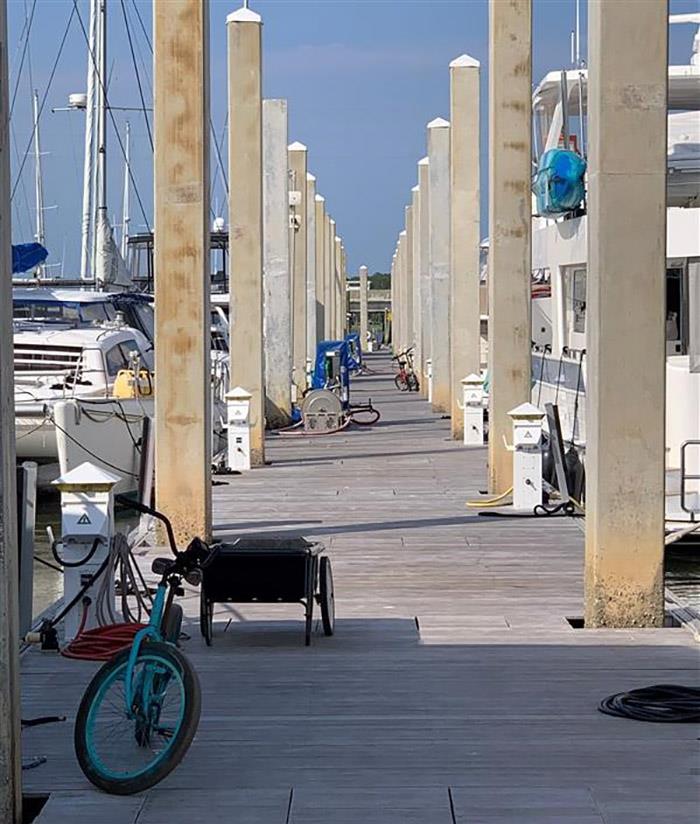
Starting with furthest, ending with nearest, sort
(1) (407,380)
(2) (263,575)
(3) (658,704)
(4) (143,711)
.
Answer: (1) (407,380) < (2) (263,575) < (3) (658,704) < (4) (143,711)

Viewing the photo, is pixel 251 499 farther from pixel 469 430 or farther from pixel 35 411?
pixel 469 430

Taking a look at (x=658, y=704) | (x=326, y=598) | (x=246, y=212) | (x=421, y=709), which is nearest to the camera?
(x=658, y=704)

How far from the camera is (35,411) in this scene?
21.9m

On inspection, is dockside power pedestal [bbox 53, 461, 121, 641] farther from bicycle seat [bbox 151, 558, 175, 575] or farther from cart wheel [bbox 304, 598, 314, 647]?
bicycle seat [bbox 151, 558, 175, 575]

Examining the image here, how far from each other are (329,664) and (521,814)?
303 centimetres

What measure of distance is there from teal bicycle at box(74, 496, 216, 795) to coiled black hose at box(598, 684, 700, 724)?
2.27 meters

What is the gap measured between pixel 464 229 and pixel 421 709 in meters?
19.0

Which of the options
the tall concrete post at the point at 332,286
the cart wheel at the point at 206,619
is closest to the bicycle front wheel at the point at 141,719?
the cart wheel at the point at 206,619

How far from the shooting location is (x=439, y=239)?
31359 mm

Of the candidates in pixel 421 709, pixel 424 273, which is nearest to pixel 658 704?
pixel 421 709

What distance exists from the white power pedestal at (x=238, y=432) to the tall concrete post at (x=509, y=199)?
4998 mm

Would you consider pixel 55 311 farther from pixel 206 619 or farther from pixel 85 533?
pixel 206 619

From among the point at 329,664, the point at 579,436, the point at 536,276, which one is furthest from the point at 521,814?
the point at 536,276

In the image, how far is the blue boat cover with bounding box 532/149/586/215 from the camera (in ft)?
77.7
